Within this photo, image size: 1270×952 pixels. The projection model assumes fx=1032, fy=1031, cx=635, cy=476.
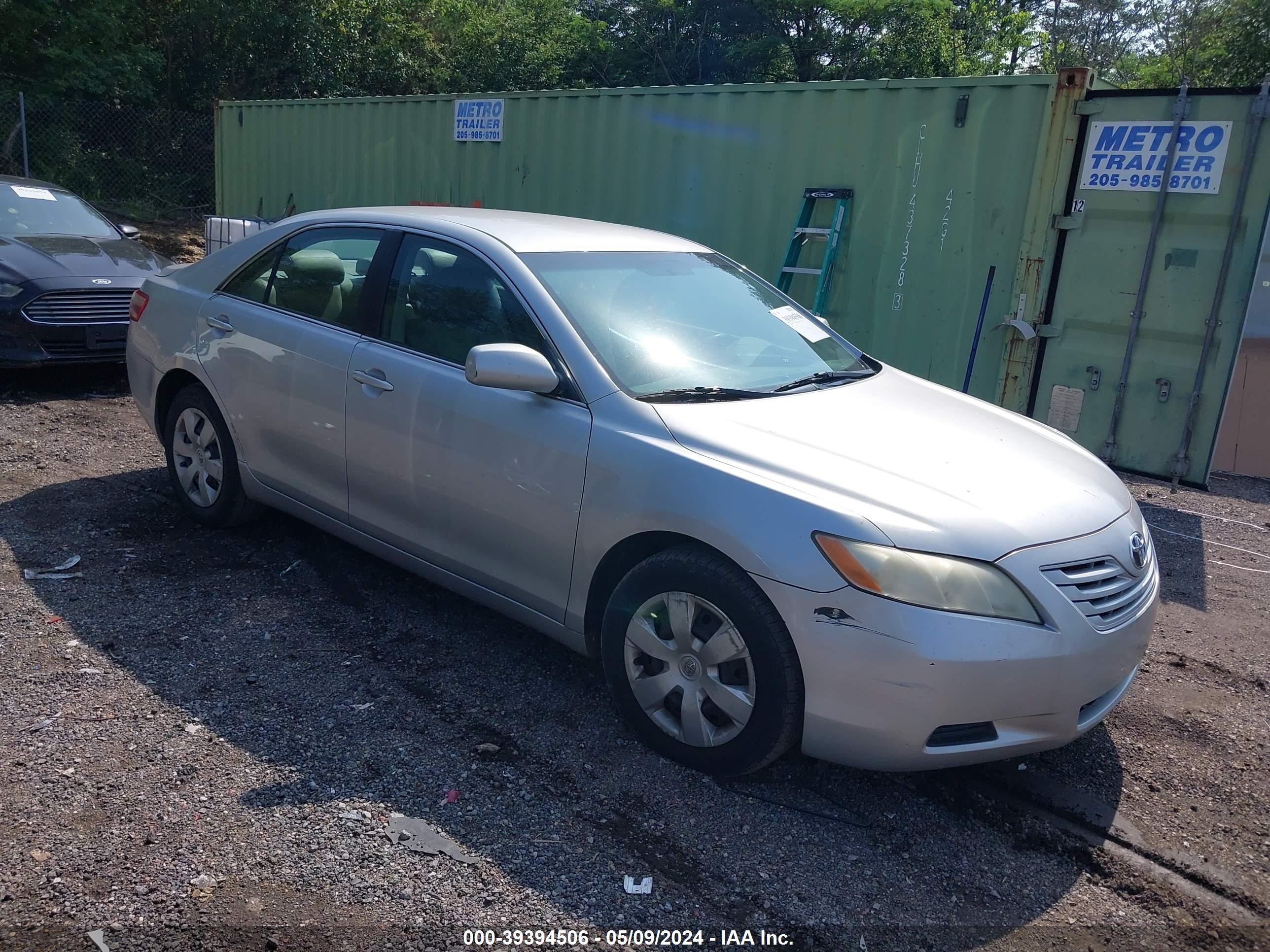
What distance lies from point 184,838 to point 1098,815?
2.67m

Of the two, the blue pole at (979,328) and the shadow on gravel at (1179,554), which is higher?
A: the blue pole at (979,328)

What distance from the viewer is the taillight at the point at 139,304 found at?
524 centimetres

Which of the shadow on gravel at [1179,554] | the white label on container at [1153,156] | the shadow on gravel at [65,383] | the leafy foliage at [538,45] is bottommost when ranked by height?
the shadow on gravel at [65,383]

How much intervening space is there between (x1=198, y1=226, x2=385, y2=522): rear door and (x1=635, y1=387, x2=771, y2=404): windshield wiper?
4.67 ft

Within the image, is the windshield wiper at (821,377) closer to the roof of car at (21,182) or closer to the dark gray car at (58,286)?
the dark gray car at (58,286)

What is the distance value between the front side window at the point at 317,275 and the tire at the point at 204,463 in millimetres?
571

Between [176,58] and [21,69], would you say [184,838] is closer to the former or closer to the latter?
[21,69]

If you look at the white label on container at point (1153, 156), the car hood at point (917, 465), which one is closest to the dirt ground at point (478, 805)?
the car hood at point (917, 465)

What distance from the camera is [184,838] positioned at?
2781mm

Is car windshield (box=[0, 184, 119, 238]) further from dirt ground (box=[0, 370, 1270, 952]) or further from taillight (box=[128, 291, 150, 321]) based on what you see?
dirt ground (box=[0, 370, 1270, 952])

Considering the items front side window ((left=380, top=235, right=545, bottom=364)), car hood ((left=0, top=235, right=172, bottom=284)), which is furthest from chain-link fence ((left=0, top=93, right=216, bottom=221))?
front side window ((left=380, top=235, right=545, bottom=364))

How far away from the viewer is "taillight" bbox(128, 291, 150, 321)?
5.24 m

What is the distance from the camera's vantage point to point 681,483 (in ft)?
10.2

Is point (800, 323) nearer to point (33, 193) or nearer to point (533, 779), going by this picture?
point (533, 779)
